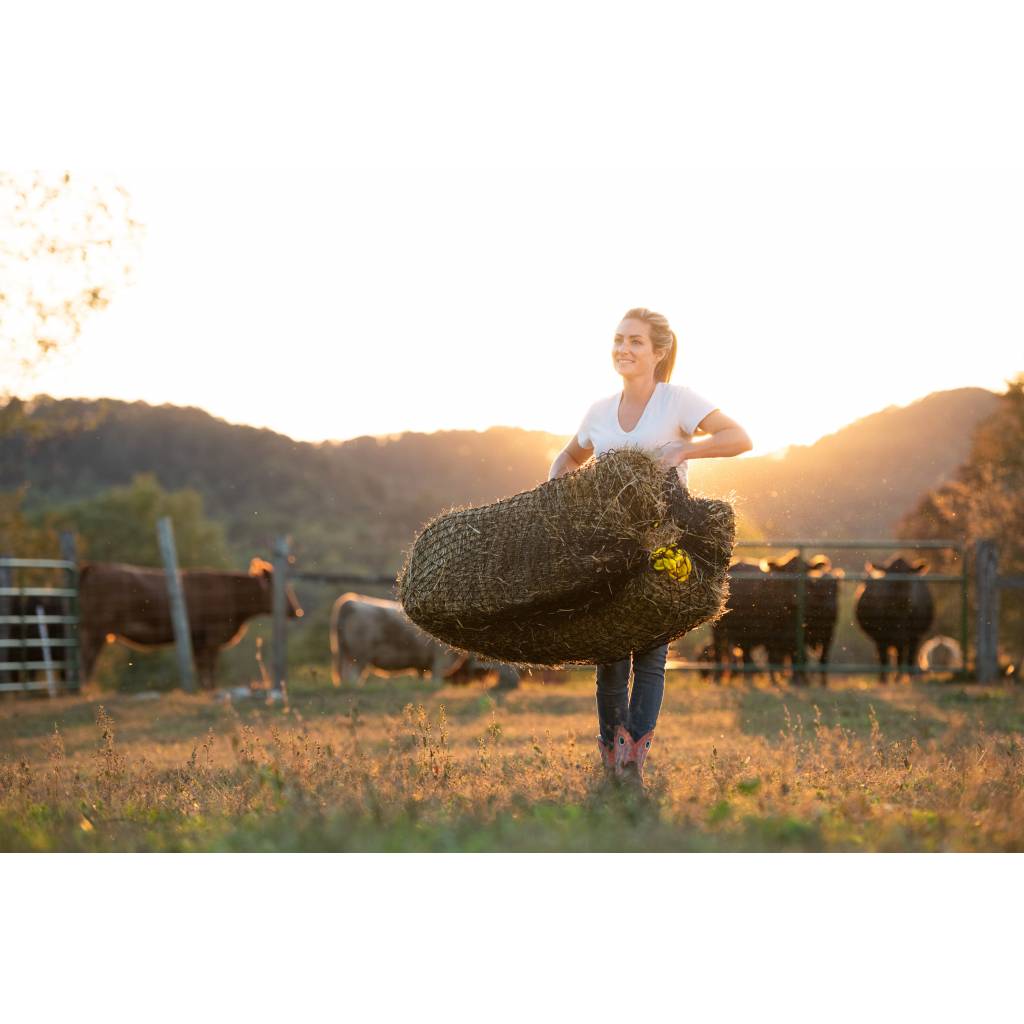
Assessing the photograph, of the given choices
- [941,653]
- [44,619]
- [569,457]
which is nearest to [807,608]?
[941,653]

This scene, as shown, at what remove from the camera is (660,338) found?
12.6 ft

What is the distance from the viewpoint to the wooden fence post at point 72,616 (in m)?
10.7

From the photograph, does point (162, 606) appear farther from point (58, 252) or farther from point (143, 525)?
point (143, 525)

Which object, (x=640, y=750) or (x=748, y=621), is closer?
(x=640, y=750)

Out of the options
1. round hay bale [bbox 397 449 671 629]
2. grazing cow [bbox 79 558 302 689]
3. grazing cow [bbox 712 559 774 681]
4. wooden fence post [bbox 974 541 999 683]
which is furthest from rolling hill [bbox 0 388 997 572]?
grazing cow [bbox 712 559 774 681]

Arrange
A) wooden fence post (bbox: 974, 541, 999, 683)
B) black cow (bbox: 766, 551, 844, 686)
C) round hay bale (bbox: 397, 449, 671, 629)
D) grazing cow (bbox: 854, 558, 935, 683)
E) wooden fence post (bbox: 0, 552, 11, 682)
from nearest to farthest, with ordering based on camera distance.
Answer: round hay bale (bbox: 397, 449, 671, 629) → wooden fence post (bbox: 974, 541, 999, 683) → black cow (bbox: 766, 551, 844, 686) → wooden fence post (bbox: 0, 552, 11, 682) → grazing cow (bbox: 854, 558, 935, 683)

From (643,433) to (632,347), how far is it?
0.30m

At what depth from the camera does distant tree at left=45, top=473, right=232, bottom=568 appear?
72.5ft

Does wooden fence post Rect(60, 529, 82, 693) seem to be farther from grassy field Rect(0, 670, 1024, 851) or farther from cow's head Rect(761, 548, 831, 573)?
cow's head Rect(761, 548, 831, 573)

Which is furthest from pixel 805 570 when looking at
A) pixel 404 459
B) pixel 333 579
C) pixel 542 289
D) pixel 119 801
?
pixel 119 801

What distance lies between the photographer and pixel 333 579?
10531mm

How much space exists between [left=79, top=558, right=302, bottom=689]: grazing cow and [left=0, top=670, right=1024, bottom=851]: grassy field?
6994mm
